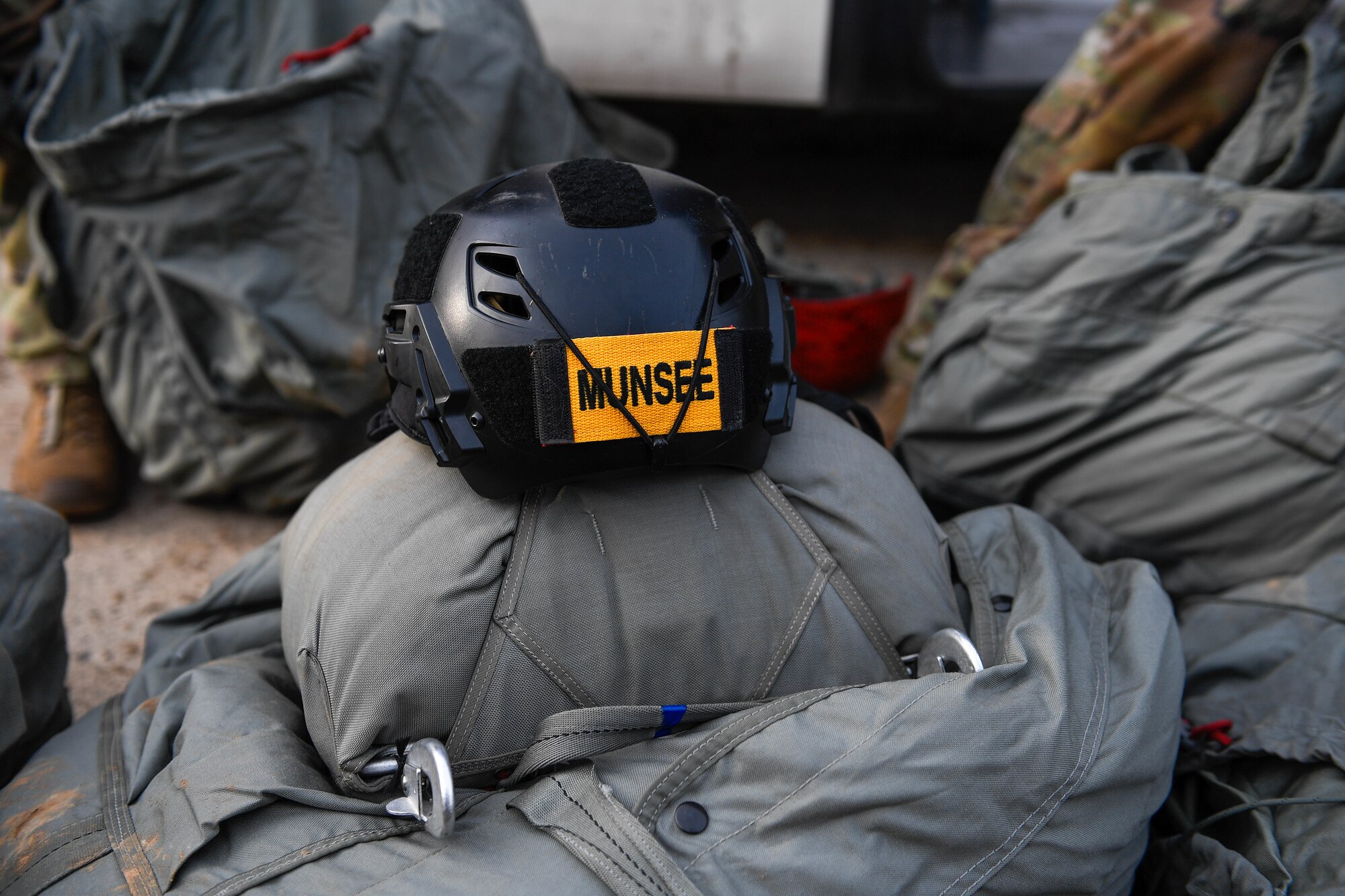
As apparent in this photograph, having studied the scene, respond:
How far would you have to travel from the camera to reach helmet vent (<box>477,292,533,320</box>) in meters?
1.12

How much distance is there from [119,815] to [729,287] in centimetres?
91

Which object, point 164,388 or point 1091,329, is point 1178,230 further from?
point 164,388

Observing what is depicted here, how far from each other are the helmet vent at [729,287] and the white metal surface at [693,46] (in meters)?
1.83

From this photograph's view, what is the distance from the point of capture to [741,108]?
3.21m

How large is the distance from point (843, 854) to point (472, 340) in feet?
2.20

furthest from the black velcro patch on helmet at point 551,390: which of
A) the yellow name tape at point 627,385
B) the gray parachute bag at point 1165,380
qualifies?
the gray parachute bag at point 1165,380

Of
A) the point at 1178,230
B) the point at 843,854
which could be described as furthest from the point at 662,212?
the point at 1178,230

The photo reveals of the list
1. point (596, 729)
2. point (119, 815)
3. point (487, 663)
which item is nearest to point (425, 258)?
point (487, 663)

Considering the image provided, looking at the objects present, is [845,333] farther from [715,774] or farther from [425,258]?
[715,774]

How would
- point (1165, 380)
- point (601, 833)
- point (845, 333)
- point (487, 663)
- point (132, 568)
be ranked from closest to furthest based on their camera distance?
point (601, 833), point (487, 663), point (1165, 380), point (132, 568), point (845, 333)

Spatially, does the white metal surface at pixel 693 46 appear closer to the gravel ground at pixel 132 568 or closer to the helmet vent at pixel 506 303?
the gravel ground at pixel 132 568

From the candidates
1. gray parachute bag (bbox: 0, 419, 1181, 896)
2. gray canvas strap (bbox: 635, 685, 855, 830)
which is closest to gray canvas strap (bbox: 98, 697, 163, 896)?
gray parachute bag (bbox: 0, 419, 1181, 896)

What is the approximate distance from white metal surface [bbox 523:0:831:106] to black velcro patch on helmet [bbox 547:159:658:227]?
Answer: 5.94ft

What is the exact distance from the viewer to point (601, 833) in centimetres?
97
